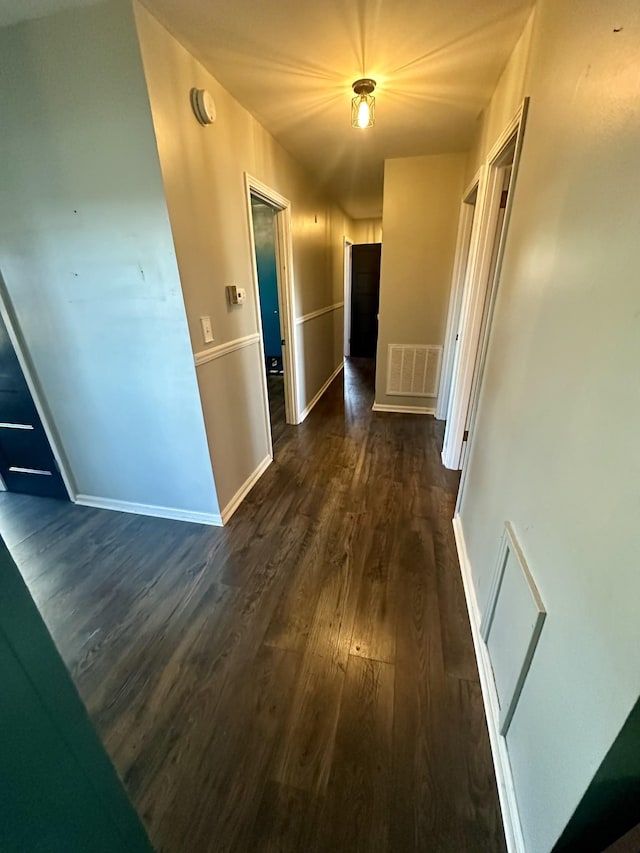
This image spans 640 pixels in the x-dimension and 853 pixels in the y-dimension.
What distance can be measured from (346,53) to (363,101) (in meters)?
0.29

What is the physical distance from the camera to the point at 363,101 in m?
1.89

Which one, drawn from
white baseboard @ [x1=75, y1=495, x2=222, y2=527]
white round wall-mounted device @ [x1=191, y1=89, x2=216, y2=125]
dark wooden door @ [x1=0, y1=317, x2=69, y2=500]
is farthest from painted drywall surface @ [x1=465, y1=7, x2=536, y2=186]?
dark wooden door @ [x1=0, y1=317, x2=69, y2=500]

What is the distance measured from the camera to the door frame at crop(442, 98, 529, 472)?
152cm

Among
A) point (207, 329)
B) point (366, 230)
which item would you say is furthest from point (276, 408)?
point (366, 230)

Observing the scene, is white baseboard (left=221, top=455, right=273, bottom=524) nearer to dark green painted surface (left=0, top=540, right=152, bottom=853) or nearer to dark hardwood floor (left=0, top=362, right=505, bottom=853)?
dark hardwood floor (left=0, top=362, right=505, bottom=853)

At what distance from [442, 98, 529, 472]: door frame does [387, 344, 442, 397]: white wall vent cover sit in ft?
3.27

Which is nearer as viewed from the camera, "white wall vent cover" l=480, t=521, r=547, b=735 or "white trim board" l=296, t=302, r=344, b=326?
"white wall vent cover" l=480, t=521, r=547, b=735

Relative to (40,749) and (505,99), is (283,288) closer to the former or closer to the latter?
(505,99)

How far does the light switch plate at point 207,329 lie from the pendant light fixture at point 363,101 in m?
1.44

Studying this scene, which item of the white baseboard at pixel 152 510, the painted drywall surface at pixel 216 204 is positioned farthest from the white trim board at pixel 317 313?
the white baseboard at pixel 152 510

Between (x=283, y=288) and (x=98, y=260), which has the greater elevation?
(x=98, y=260)

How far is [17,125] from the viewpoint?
1.50 meters

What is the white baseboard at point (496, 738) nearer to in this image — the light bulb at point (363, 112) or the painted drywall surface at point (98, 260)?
the painted drywall surface at point (98, 260)

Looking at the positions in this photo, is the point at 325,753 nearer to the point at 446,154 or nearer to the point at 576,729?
the point at 576,729
